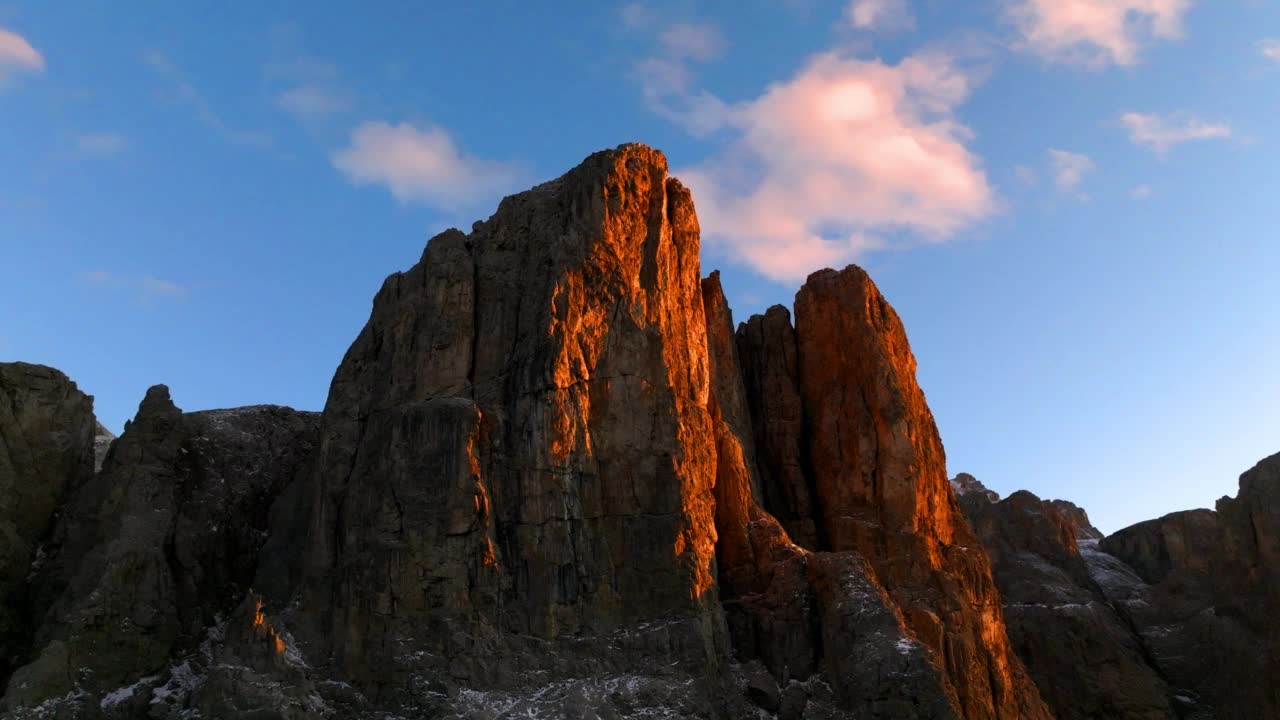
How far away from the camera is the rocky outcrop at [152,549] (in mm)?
67188

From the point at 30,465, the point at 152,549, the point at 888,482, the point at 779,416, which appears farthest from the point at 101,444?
the point at 888,482

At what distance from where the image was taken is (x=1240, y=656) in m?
96.9

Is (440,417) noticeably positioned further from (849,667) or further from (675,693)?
(849,667)

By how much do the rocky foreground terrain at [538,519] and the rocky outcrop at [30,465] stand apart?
0.56ft

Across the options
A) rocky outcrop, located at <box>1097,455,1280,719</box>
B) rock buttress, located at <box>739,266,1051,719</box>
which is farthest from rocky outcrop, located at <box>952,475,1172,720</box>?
rock buttress, located at <box>739,266,1051,719</box>

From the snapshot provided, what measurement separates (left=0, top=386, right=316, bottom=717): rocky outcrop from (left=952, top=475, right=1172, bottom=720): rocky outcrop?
5581 cm

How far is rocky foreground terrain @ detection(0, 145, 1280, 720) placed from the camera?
66.0m

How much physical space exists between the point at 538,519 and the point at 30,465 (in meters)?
30.4

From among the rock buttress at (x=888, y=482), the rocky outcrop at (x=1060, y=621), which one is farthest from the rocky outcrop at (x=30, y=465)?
the rocky outcrop at (x=1060, y=621)

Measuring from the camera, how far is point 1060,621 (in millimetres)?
101688

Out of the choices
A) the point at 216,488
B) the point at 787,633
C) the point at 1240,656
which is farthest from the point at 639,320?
the point at 1240,656

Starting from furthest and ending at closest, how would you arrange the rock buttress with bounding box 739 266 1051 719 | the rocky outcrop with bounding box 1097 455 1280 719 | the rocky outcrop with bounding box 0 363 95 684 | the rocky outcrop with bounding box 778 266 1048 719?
the rocky outcrop with bounding box 1097 455 1280 719, the rock buttress with bounding box 739 266 1051 719, the rocky outcrop with bounding box 778 266 1048 719, the rocky outcrop with bounding box 0 363 95 684

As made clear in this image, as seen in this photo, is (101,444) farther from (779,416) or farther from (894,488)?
(894,488)

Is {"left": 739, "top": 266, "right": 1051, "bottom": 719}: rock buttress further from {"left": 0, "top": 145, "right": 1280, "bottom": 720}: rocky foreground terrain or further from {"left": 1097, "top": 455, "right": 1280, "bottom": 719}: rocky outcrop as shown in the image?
{"left": 1097, "top": 455, "right": 1280, "bottom": 719}: rocky outcrop
